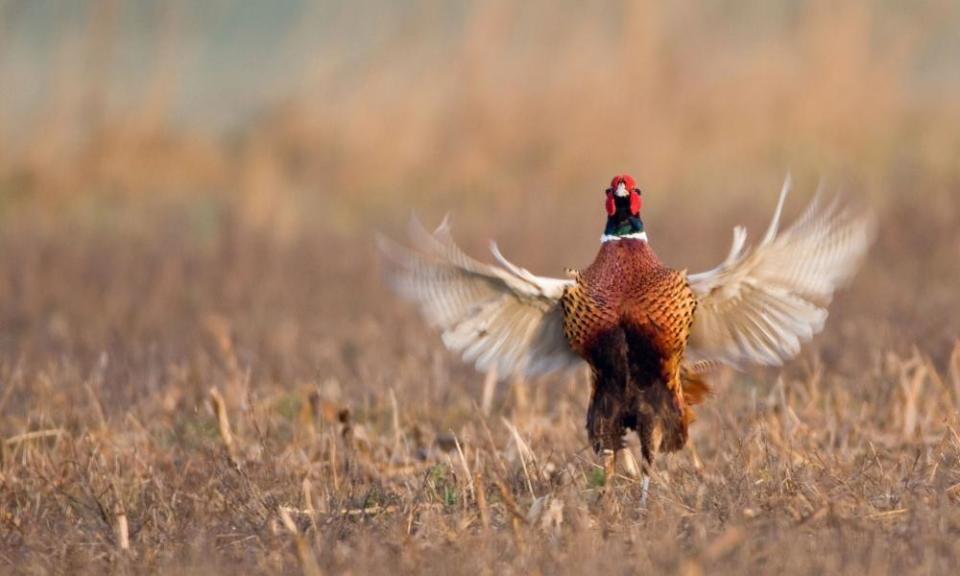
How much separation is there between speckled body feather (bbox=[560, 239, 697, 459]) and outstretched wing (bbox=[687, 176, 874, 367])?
0.43 ft

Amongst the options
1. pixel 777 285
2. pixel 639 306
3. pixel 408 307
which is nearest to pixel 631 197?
pixel 639 306

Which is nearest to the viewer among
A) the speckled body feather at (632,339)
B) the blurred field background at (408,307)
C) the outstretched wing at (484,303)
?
the blurred field background at (408,307)

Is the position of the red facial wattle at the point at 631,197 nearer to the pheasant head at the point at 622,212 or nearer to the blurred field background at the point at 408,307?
the pheasant head at the point at 622,212

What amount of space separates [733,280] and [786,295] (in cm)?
17

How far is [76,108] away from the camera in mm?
11109

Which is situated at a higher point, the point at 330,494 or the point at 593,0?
the point at 593,0

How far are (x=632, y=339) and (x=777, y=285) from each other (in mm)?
465

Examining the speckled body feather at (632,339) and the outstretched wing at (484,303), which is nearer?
the speckled body feather at (632,339)

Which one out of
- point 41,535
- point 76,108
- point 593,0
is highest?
point 593,0

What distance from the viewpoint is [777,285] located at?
434 cm

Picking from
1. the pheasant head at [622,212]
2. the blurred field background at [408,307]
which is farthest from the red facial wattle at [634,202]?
the blurred field background at [408,307]

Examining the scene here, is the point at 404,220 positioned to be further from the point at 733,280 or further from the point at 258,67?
the point at 733,280

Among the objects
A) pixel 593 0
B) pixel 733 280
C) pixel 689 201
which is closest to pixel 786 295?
pixel 733 280

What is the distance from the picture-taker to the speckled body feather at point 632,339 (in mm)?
4148
